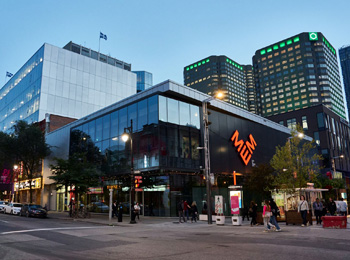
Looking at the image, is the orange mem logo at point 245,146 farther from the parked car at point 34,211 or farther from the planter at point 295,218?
the parked car at point 34,211

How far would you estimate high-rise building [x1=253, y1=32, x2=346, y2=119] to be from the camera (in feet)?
554

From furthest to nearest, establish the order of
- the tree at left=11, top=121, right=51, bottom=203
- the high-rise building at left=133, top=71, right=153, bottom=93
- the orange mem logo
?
the high-rise building at left=133, top=71, right=153, bottom=93 → the tree at left=11, top=121, right=51, bottom=203 → the orange mem logo

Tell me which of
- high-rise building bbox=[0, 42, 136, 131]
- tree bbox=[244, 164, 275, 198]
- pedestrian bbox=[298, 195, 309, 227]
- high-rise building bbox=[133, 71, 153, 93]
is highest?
high-rise building bbox=[133, 71, 153, 93]

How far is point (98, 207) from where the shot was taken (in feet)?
127

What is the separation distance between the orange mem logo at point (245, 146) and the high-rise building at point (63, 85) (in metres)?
38.5

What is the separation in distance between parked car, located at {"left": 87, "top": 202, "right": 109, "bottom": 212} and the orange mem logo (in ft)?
60.0

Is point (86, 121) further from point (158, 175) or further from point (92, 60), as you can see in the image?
point (92, 60)

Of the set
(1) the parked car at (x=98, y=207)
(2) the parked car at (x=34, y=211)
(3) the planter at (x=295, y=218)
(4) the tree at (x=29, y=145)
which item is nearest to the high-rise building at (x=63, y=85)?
(4) the tree at (x=29, y=145)

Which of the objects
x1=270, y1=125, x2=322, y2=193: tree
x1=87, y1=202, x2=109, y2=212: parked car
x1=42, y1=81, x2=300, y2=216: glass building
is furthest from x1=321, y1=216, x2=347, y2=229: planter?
x1=87, y1=202, x2=109, y2=212: parked car

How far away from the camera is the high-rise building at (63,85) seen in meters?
60.6

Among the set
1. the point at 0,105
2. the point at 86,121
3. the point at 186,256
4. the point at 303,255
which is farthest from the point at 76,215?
the point at 0,105

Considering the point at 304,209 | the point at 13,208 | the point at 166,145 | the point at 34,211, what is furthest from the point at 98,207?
the point at 304,209

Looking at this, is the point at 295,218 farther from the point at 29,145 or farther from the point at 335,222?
the point at 29,145

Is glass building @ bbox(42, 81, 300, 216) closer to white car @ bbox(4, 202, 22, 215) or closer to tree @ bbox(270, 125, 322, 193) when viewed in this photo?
white car @ bbox(4, 202, 22, 215)
